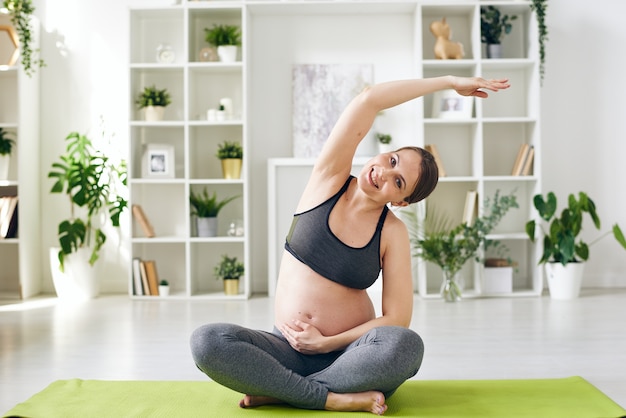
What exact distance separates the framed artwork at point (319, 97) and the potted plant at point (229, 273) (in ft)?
3.07

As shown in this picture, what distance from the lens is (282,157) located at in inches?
245

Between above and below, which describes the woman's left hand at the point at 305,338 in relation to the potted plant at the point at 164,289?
above

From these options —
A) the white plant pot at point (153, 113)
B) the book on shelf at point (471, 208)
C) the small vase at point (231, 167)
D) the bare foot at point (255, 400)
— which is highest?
the white plant pot at point (153, 113)

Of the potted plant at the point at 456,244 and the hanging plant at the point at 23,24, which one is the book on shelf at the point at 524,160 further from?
the hanging plant at the point at 23,24

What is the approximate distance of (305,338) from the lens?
259cm

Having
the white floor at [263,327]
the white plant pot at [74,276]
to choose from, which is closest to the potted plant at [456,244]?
the white floor at [263,327]

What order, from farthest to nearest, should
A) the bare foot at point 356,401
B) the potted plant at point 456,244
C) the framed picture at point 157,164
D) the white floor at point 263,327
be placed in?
the framed picture at point 157,164 < the potted plant at point 456,244 < the white floor at point 263,327 < the bare foot at point 356,401

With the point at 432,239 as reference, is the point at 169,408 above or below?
below

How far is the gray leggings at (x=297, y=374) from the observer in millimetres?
2441

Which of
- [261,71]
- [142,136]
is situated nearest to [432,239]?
[261,71]

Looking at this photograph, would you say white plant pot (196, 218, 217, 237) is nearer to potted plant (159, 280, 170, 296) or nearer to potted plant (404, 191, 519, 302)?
potted plant (159, 280, 170, 296)

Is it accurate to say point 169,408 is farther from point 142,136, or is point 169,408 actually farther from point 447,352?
point 142,136

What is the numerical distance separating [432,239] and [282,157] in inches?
53.4

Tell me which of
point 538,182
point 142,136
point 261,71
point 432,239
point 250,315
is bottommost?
point 250,315
